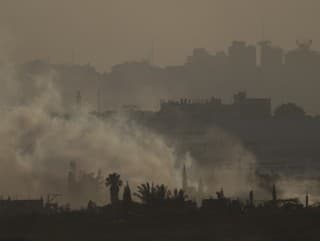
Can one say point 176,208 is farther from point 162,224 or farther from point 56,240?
point 56,240

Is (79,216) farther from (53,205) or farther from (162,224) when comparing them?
(53,205)

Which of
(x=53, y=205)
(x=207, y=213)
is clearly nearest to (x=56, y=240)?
(x=207, y=213)

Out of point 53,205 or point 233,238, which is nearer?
point 233,238

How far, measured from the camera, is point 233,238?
11338cm

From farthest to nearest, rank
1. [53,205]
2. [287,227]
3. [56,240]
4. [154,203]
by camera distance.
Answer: [53,205]
[154,203]
[287,227]
[56,240]

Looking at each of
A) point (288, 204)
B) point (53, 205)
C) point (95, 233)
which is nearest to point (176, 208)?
point (288, 204)

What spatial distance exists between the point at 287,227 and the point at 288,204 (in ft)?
81.7

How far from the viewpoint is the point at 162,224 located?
123000 mm

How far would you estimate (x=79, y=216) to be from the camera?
129 meters

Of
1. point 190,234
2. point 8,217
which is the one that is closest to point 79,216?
point 8,217

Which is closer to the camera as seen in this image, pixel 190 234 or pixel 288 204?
pixel 190 234

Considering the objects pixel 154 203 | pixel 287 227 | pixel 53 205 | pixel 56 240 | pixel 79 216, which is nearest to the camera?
pixel 56 240

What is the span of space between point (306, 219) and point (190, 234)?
11947 millimetres

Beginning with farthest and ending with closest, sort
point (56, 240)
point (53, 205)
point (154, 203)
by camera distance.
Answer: point (53, 205), point (154, 203), point (56, 240)
